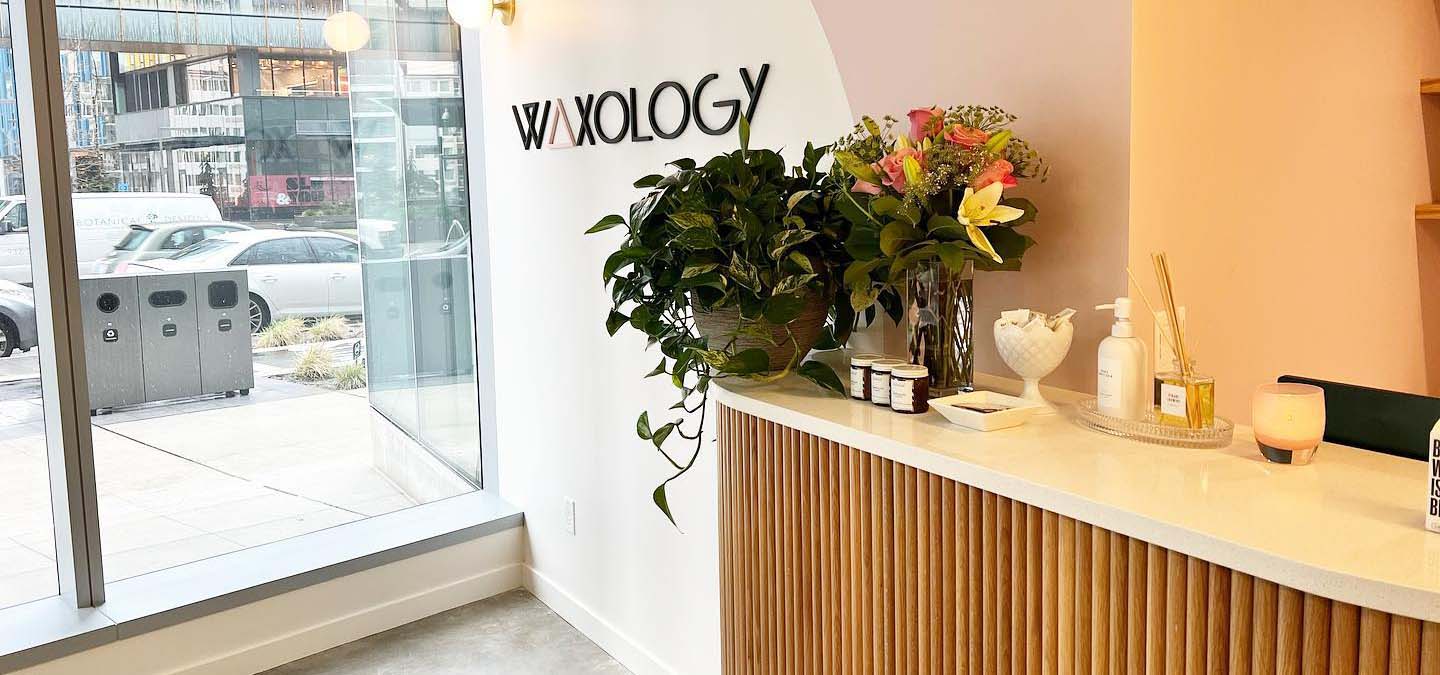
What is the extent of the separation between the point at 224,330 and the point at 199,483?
488 millimetres

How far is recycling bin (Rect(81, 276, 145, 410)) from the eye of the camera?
9.82 feet

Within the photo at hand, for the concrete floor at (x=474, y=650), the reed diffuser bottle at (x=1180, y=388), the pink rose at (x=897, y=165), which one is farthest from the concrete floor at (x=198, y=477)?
the reed diffuser bottle at (x=1180, y=388)

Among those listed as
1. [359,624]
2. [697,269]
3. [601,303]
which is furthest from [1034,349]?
[359,624]

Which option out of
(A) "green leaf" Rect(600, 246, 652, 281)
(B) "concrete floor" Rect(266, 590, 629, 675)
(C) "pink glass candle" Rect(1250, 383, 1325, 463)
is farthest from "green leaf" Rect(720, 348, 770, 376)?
(B) "concrete floor" Rect(266, 590, 629, 675)

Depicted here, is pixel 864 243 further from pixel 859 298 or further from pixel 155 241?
pixel 155 241

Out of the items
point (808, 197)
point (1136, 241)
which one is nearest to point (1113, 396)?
point (1136, 241)

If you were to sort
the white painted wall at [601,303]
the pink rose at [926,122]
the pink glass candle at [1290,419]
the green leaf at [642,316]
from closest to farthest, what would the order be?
the pink glass candle at [1290,419]
the pink rose at [926,122]
the green leaf at [642,316]
the white painted wall at [601,303]

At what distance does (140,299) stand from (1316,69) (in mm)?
3139

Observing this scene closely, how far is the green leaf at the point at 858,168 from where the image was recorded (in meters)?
1.80

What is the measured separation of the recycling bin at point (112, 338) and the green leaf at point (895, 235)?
2379mm

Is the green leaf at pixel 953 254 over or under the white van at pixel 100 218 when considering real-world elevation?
under

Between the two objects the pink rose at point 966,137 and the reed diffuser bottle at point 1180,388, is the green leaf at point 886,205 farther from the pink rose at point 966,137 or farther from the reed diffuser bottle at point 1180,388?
the reed diffuser bottle at point 1180,388

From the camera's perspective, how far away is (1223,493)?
1.29m

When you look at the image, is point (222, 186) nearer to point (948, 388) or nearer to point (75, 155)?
point (75, 155)
